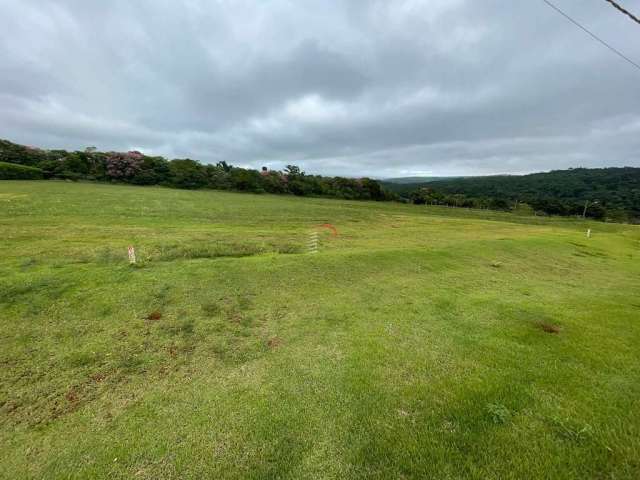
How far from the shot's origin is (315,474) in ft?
9.61

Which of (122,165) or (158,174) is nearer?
(122,165)

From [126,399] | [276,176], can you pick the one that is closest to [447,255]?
[126,399]

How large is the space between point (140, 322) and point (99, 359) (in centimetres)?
118

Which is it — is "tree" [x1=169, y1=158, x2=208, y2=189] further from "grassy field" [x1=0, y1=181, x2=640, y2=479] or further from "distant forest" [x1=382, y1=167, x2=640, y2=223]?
"grassy field" [x1=0, y1=181, x2=640, y2=479]

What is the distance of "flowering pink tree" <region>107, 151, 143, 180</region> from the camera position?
69.5m

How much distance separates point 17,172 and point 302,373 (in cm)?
7433

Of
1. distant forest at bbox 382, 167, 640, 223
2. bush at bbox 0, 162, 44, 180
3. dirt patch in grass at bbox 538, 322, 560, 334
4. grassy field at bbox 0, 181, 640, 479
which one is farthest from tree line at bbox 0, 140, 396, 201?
dirt patch in grass at bbox 538, 322, 560, 334

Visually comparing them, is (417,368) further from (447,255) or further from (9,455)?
(447,255)

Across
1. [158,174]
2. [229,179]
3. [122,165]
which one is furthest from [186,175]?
[122,165]

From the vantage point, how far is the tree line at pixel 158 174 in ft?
204

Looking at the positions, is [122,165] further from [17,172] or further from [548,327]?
[548,327]

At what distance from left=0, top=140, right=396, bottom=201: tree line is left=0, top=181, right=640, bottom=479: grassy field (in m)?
67.8

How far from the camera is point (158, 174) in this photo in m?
74.7

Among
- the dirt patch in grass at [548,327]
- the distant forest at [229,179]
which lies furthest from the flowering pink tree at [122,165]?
the dirt patch in grass at [548,327]
